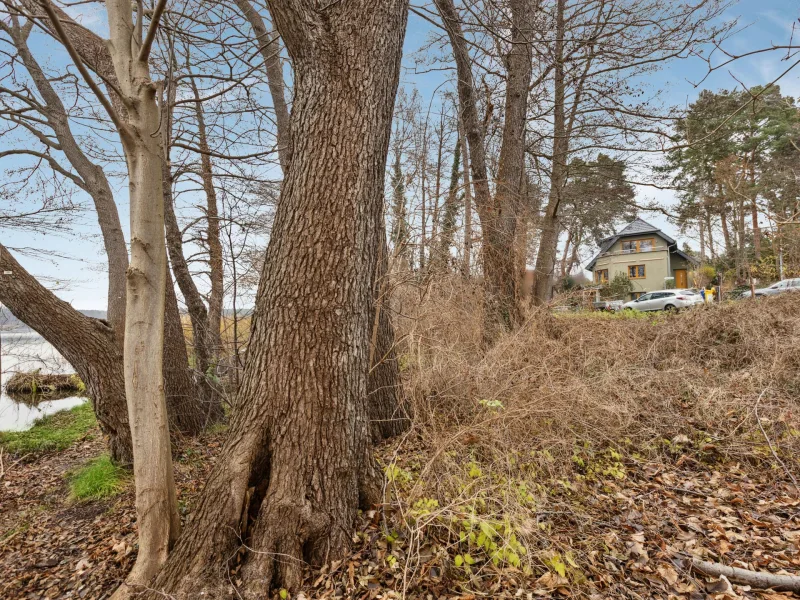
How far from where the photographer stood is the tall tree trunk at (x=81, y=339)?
3324 millimetres

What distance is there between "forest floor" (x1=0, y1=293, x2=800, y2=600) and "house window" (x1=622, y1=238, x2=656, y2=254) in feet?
85.1

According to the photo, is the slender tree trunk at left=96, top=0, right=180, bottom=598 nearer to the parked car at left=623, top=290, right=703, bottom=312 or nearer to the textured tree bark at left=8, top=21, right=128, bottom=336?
the textured tree bark at left=8, top=21, right=128, bottom=336

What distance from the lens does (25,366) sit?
8.06 meters

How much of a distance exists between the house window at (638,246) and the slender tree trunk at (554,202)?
2277 cm

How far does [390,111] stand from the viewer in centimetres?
259

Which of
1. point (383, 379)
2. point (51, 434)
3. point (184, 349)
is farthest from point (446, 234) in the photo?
point (51, 434)

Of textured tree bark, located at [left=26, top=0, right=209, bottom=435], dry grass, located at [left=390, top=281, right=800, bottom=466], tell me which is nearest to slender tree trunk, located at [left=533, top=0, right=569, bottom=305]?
dry grass, located at [left=390, top=281, right=800, bottom=466]

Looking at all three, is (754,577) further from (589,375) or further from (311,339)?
(589,375)

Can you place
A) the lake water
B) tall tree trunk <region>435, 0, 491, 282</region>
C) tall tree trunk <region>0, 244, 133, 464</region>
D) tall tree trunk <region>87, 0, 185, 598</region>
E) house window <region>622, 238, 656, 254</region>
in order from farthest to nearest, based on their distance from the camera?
house window <region>622, 238, 656, 254</region>
the lake water
tall tree trunk <region>435, 0, 491, 282</region>
tall tree trunk <region>0, 244, 133, 464</region>
tall tree trunk <region>87, 0, 185, 598</region>

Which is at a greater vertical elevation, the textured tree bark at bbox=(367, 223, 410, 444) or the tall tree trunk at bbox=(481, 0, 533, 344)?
the tall tree trunk at bbox=(481, 0, 533, 344)

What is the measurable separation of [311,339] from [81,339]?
2672 millimetres

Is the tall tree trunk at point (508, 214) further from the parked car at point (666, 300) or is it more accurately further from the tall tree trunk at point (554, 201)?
the parked car at point (666, 300)

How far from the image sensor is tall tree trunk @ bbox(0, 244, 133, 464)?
3.32 meters

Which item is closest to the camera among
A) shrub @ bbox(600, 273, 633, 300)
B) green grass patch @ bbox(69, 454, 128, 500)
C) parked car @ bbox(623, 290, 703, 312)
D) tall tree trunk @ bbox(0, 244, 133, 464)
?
tall tree trunk @ bbox(0, 244, 133, 464)
